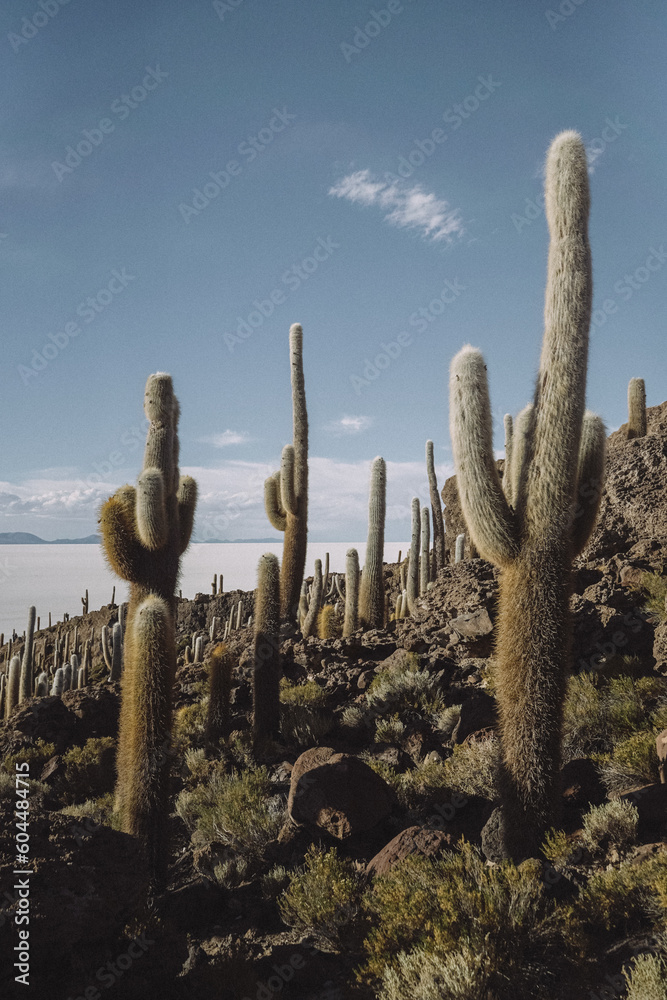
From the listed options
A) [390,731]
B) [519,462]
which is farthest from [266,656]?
[519,462]

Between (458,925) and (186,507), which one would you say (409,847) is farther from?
(186,507)

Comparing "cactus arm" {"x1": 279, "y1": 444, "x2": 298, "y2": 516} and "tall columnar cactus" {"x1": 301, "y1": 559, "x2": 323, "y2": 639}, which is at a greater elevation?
"cactus arm" {"x1": 279, "y1": 444, "x2": 298, "y2": 516}

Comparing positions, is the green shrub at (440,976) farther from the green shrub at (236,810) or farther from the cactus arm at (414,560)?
the cactus arm at (414,560)

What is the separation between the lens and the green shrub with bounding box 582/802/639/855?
5223 mm

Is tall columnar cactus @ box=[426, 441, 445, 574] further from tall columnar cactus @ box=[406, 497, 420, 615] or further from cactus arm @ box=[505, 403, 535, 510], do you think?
cactus arm @ box=[505, 403, 535, 510]

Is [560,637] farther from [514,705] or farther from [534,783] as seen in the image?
[534,783]

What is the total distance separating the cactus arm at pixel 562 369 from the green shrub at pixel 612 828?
88.0 inches

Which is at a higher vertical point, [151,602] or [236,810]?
[151,602]

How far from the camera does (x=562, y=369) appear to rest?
229 inches

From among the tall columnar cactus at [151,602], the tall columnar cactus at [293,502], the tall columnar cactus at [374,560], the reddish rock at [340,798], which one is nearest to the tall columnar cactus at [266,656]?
the tall columnar cactus at [151,602]

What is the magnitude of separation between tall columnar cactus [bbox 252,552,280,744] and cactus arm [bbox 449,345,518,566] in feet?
15.0

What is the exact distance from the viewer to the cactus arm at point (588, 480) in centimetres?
615

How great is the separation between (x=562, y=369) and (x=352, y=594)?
9.62 metres

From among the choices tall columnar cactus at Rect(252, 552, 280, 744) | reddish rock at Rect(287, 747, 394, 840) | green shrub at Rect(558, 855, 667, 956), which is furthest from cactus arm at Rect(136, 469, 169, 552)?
green shrub at Rect(558, 855, 667, 956)
